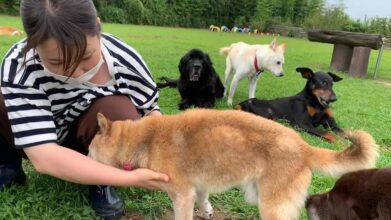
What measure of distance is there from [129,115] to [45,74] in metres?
0.60

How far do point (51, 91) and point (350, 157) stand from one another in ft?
5.95

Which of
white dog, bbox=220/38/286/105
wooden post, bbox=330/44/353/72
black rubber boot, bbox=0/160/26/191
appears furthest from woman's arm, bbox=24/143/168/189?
wooden post, bbox=330/44/353/72

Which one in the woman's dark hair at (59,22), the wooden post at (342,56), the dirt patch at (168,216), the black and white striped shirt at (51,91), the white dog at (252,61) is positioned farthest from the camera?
the wooden post at (342,56)

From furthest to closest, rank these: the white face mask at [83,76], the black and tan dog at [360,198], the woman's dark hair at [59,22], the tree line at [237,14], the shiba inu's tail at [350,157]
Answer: the tree line at [237,14] → the white face mask at [83,76] → the shiba inu's tail at [350,157] → the woman's dark hair at [59,22] → the black and tan dog at [360,198]

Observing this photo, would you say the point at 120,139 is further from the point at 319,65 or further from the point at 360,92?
the point at 319,65

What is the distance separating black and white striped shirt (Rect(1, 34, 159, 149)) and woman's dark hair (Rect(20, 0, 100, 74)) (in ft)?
1.36

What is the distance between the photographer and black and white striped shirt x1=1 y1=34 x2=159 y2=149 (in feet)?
8.13

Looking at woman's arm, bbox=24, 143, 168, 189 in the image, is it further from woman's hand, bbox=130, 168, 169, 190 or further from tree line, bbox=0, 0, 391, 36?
tree line, bbox=0, 0, 391, 36

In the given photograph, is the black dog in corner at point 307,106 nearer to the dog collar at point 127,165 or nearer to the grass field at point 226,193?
the grass field at point 226,193

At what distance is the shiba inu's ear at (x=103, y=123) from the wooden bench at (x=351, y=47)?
1068 cm

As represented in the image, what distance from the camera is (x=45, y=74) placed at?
260 cm

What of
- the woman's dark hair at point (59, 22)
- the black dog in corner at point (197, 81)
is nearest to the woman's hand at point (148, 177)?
the woman's dark hair at point (59, 22)

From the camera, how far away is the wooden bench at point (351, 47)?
12.0 metres

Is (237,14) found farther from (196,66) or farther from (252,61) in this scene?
(196,66)
